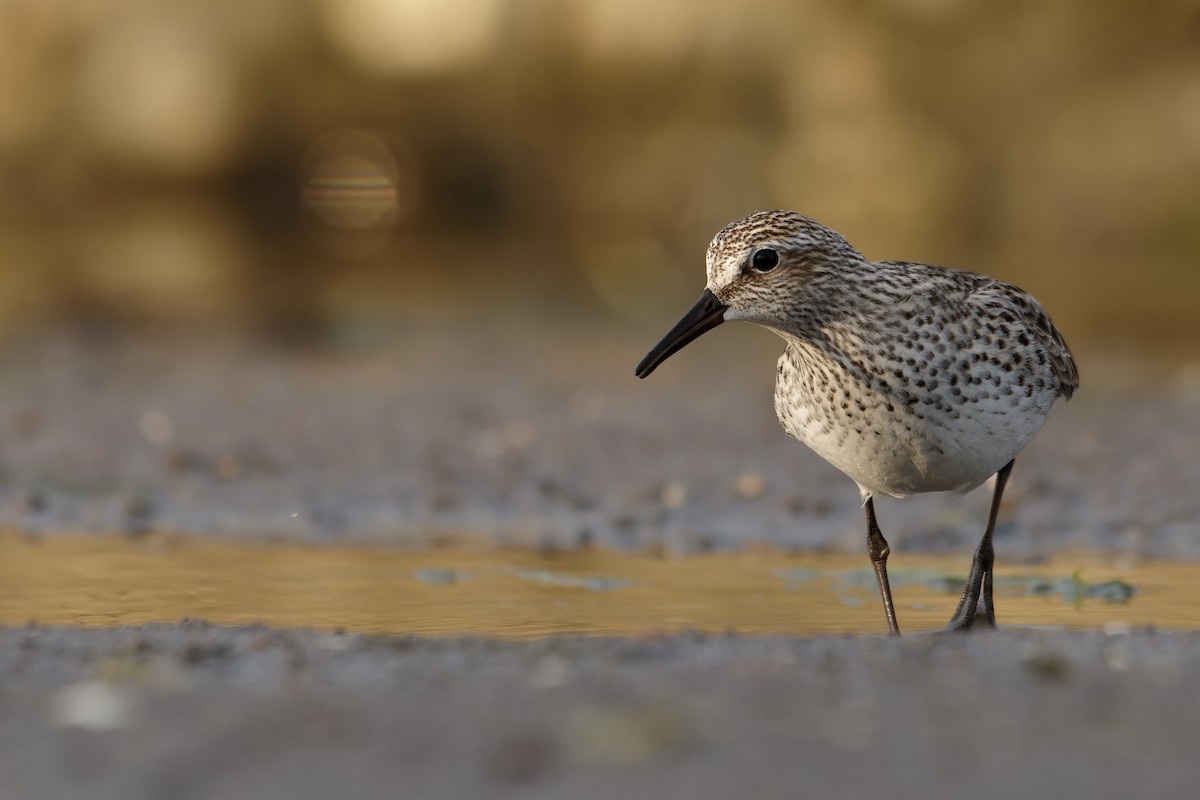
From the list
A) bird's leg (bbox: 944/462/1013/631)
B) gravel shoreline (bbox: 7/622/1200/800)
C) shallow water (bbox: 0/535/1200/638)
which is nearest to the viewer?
gravel shoreline (bbox: 7/622/1200/800)

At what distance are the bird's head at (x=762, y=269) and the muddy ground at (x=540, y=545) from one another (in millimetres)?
1457

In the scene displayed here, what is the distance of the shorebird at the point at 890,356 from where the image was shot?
6285 millimetres

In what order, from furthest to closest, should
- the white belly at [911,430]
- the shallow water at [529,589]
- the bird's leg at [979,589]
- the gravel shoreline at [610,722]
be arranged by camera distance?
the shallow water at [529,589]
the bird's leg at [979,589]
the white belly at [911,430]
the gravel shoreline at [610,722]

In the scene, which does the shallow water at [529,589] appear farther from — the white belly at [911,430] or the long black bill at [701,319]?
the long black bill at [701,319]

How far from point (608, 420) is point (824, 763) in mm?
6985

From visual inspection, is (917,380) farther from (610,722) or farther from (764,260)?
(610,722)

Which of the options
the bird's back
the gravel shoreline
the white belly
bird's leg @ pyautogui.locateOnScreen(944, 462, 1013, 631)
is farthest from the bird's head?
the gravel shoreline

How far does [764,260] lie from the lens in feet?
21.3

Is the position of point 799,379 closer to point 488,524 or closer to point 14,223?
point 488,524

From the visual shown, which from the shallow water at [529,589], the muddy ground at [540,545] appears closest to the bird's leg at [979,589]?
the shallow water at [529,589]

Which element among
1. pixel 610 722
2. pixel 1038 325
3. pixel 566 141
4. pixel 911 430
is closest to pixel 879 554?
pixel 911 430

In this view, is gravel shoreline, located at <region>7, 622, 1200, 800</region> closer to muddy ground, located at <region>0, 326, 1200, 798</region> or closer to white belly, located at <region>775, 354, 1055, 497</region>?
muddy ground, located at <region>0, 326, 1200, 798</region>

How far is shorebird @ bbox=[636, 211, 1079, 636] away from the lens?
629cm

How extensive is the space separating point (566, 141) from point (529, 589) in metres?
16.4
